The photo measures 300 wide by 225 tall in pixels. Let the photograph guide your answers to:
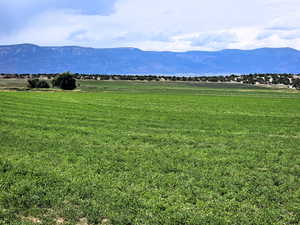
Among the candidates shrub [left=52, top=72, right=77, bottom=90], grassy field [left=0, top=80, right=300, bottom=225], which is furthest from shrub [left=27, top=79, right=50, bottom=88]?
grassy field [left=0, top=80, right=300, bottom=225]

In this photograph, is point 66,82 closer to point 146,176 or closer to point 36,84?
point 36,84

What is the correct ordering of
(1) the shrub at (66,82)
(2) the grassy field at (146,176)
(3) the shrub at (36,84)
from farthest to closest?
(3) the shrub at (36,84) < (1) the shrub at (66,82) < (2) the grassy field at (146,176)

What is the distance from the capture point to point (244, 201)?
11.5 m

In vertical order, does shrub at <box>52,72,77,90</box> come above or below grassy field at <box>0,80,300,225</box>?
above

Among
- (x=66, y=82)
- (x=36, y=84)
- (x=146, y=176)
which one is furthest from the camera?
(x=36, y=84)

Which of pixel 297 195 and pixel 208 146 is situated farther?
pixel 208 146

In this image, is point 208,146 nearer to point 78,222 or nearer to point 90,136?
point 90,136

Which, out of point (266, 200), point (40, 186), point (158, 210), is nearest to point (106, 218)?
point (158, 210)

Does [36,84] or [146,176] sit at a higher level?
[36,84]

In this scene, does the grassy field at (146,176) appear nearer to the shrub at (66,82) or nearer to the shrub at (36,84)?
the shrub at (66,82)

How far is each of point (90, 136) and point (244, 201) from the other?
12.1 meters

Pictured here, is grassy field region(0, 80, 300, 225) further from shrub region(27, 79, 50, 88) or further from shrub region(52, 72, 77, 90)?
shrub region(27, 79, 50, 88)

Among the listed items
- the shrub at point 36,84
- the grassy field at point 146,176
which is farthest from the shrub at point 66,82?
the grassy field at point 146,176

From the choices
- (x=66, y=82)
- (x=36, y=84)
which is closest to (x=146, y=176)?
(x=66, y=82)
